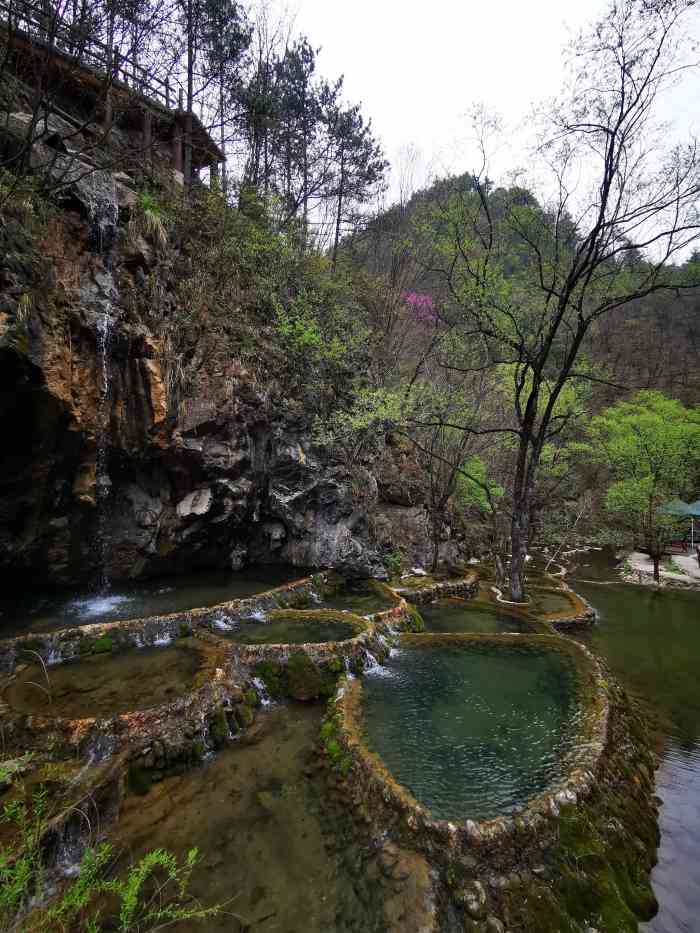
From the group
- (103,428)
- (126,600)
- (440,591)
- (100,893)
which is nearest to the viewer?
(100,893)

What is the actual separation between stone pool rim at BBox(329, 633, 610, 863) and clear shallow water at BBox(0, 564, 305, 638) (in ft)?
15.7

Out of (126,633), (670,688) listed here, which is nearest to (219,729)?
(126,633)

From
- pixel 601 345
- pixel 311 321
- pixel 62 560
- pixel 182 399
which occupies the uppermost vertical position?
pixel 601 345

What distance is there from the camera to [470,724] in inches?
237

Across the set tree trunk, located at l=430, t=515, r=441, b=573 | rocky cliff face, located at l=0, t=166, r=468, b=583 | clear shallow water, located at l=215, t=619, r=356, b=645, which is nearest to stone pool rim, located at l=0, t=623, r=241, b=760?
clear shallow water, located at l=215, t=619, r=356, b=645

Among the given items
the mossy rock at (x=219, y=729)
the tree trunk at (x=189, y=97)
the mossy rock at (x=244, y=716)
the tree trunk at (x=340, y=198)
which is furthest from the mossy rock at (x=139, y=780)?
the tree trunk at (x=340, y=198)

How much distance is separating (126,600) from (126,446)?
11.9ft

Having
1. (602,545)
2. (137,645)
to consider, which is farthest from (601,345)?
(137,645)

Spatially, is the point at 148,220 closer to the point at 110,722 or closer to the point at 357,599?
the point at 110,722

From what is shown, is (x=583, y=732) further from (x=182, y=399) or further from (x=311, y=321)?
(x=311, y=321)

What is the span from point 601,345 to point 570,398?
27197 millimetres

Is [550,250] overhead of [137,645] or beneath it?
overhead

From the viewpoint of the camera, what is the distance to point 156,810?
4727mm

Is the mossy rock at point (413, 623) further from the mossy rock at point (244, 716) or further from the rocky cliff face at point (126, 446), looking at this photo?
the mossy rock at point (244, 716)
